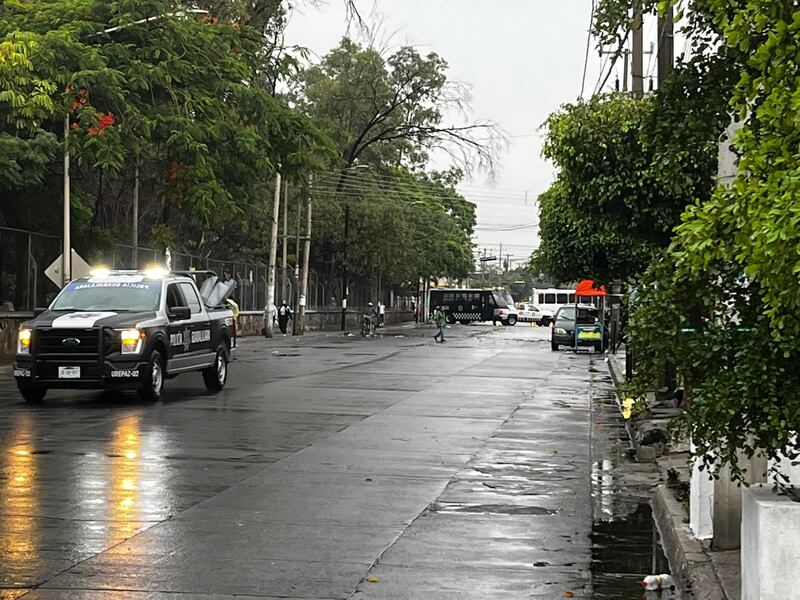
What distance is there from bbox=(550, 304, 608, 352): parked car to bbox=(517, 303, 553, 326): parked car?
3770 cm

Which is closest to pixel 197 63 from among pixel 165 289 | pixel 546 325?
pixel 165 289

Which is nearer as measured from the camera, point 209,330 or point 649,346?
point 649,346

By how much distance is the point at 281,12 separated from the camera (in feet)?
131

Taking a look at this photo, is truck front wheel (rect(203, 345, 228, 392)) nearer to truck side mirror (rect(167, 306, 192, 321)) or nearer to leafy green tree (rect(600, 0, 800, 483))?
truck side mirror (rect(167, 306, 192, 321))

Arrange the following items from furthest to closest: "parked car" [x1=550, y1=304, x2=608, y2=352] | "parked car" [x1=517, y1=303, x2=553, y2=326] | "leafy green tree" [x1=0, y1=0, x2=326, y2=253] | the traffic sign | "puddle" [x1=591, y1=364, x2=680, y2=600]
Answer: "parked car" [x1=517, y1=303, x2=553, y2=326]
"parked car" [x1=550, y1=304, x2=608, y2=352]
the traffic sign
"leafy green tree" [x1=0, y1=0, x2=326, y2=253]
"puddle" [x1=591, y1=364, x2=680, y2=600]

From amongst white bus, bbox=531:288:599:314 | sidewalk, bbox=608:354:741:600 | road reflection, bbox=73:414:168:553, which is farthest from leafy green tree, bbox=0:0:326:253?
white bus, bbox=531:288:599:314

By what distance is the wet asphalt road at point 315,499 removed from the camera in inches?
308

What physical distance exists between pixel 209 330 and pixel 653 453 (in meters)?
10.4

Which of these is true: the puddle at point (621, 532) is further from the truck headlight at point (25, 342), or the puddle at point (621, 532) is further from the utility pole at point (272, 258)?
the utility pole at point (272, 258)

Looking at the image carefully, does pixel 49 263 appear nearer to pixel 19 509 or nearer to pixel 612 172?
pixel 612 172

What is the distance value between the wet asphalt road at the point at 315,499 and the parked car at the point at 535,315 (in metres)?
70.9

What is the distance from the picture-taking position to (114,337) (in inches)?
767

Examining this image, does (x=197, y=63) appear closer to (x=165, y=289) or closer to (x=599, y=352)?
(x=165, y=289)

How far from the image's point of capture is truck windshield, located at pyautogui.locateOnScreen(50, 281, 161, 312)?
806 inches
